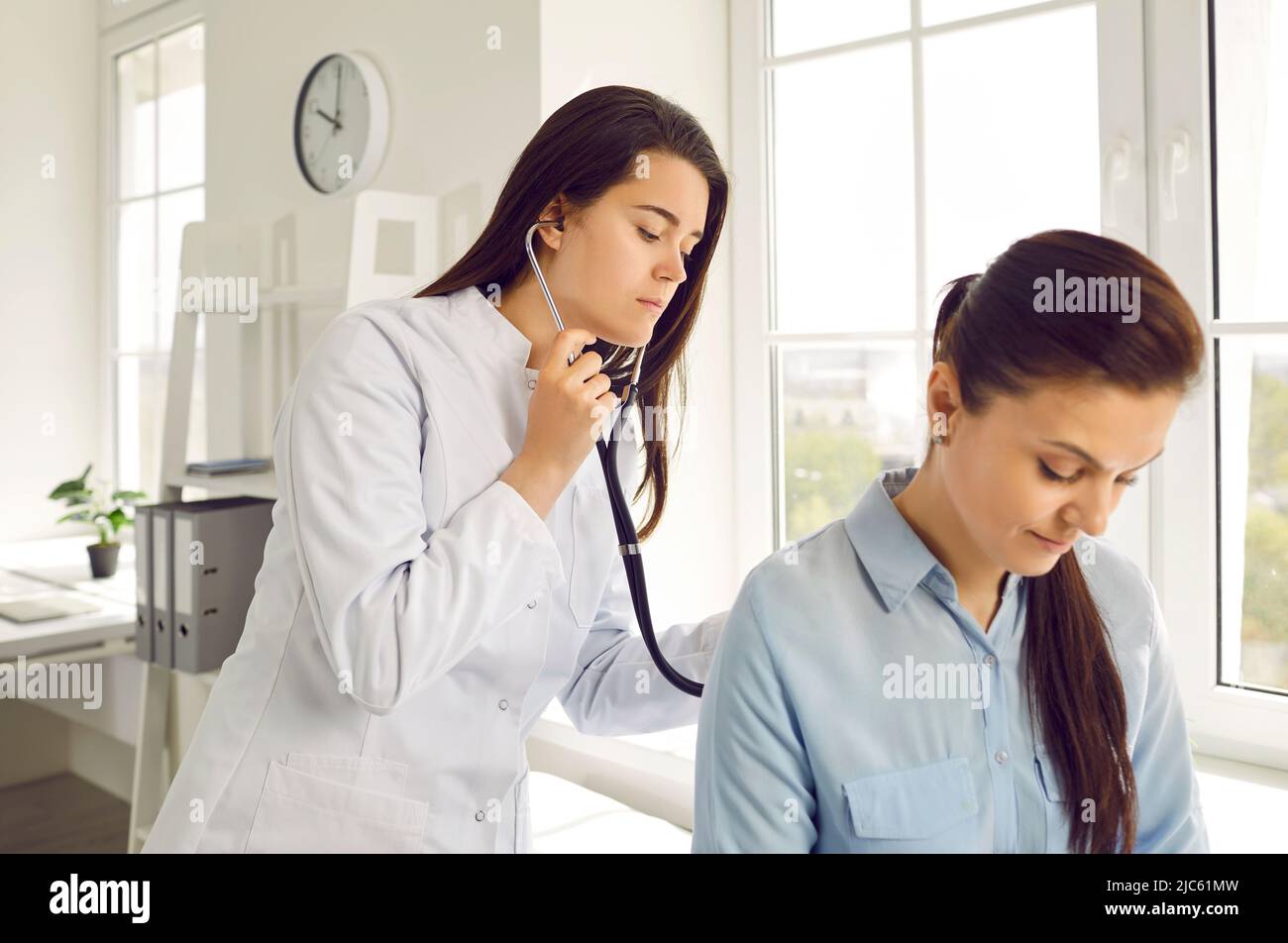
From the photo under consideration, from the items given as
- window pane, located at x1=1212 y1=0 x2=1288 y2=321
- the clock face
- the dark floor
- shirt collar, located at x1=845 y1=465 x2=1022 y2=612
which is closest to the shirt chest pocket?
shirt collar, located at x1=845 y1=465 x2=1022 y2=612

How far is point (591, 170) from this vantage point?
112 centimetres

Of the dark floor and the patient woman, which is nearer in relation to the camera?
the patient woman

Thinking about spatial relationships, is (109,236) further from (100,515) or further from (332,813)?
(332,813)

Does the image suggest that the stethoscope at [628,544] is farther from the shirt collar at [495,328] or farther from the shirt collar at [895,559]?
the shirt collar at [895,559]

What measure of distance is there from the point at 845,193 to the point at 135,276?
2.63 meters

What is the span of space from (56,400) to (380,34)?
2.11 meters

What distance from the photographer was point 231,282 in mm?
2510

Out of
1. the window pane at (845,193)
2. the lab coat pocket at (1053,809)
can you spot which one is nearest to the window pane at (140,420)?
the window pane at (845,193)

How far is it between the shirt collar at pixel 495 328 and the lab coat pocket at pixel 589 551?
0.17 m

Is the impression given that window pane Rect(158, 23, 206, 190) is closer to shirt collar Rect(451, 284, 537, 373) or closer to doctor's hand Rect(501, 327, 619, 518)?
shirt collar Rect(451, 284, 537, 373)

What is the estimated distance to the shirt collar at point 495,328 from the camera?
1.16m

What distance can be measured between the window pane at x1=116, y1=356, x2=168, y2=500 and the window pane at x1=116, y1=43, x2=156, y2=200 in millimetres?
588

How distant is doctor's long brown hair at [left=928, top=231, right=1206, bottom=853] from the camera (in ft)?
2.56

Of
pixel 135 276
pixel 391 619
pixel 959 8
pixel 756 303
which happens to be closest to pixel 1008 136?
pixel 959 8
